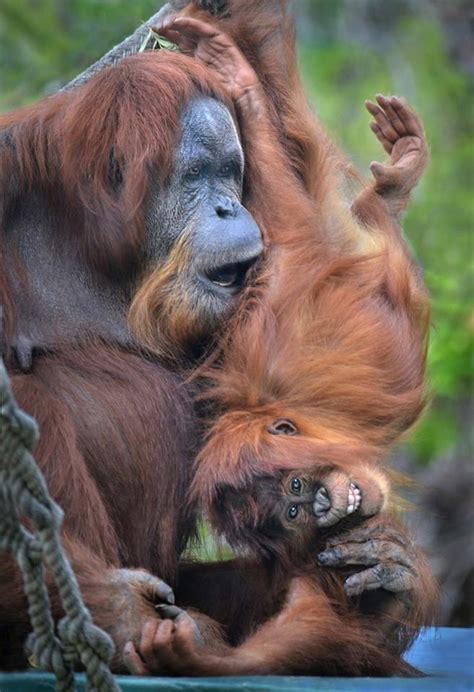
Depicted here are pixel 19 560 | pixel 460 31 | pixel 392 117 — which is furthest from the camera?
pixel 460 31

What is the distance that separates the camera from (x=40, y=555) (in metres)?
1.77

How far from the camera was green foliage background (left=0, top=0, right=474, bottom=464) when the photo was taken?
475 cm

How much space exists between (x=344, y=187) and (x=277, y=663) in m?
1.12

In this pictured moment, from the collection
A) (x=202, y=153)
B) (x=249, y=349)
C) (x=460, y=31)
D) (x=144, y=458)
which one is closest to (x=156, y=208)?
(x=202, y=153)

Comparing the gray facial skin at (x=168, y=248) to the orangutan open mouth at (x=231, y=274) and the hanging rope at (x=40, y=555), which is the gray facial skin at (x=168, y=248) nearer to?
the orangutan open mouth at (x=231, y=274)

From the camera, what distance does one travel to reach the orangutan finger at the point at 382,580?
2367 millimetres

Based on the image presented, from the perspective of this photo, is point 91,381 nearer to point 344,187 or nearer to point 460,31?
point 344,187

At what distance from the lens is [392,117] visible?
2941mm

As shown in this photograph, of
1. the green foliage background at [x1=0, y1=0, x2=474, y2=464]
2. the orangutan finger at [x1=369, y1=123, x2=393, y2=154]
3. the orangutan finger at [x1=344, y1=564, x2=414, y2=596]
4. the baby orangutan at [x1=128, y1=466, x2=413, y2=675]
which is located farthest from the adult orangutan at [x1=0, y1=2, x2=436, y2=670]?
the green foliage background at [x1=0, y1=0, x2=474, y2=464]

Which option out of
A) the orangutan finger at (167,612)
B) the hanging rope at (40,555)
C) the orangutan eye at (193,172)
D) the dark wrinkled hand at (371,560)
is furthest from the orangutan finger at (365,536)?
the orangutan eye at (193,172)

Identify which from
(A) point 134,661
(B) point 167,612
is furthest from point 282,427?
(A) point 134,661

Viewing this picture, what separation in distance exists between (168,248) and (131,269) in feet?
0.30

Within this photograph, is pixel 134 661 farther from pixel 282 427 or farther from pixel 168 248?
pixel 168 248

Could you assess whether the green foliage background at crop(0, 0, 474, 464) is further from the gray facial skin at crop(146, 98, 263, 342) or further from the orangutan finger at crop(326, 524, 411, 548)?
the orangutan finger at crop(326, 524, 411, 548)
